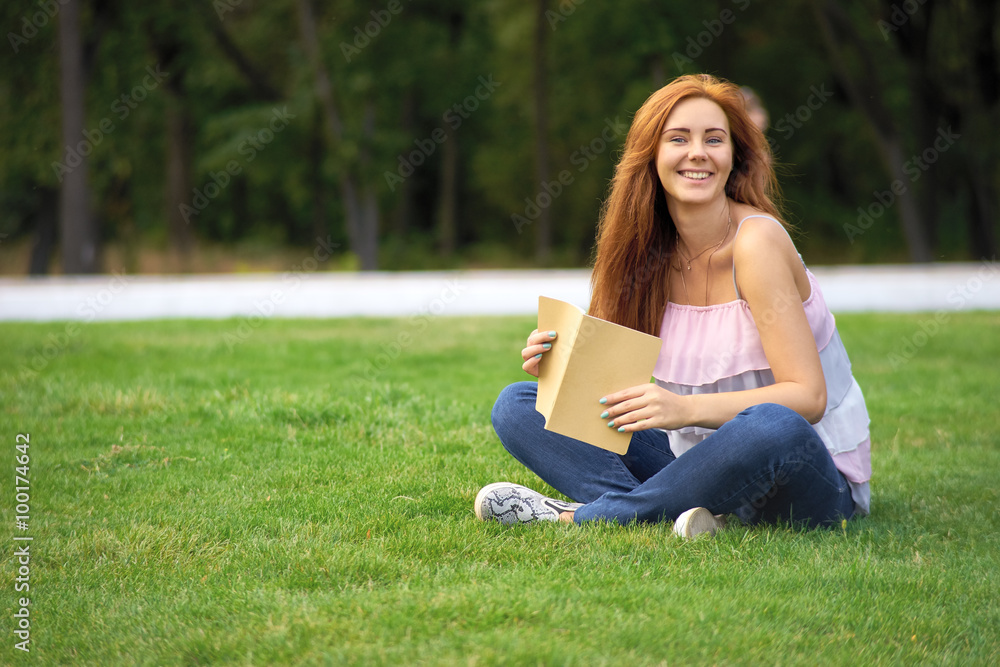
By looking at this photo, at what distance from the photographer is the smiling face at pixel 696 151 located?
311cm

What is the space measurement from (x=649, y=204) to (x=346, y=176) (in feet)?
52.9

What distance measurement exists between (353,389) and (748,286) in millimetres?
3477

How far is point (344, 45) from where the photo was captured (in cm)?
1897

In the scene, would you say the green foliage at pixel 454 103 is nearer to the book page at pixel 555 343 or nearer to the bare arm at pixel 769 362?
the bare arm at pixel 769 362

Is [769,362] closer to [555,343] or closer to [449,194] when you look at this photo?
[555,343]

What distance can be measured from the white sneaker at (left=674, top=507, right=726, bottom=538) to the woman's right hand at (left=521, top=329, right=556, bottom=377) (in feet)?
2.20

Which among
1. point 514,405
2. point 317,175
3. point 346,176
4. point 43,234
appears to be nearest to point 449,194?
point 317,175

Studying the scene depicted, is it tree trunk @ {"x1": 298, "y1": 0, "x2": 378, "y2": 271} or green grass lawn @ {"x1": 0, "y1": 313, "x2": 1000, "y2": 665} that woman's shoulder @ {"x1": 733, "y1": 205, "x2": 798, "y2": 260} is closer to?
green grass lawn @ {"x1": 0, "y1": 313, "x2": 1000, "y2": 665}

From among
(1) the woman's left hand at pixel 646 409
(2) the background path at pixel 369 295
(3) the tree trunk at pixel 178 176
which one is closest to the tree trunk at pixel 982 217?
(2) the background path at pixel 369 295

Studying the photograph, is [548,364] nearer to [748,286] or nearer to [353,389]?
[748,286]

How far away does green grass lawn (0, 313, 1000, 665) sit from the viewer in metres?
2.37

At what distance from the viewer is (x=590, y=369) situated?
9.48ft

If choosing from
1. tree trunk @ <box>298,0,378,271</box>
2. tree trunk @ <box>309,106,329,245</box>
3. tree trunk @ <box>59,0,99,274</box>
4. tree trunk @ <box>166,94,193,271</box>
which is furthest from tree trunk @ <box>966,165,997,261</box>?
tree trunk @ <box>166,94,193,271</box>

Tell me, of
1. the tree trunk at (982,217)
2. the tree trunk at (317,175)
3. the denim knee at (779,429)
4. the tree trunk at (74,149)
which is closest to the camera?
the denim knee at (779,429)
